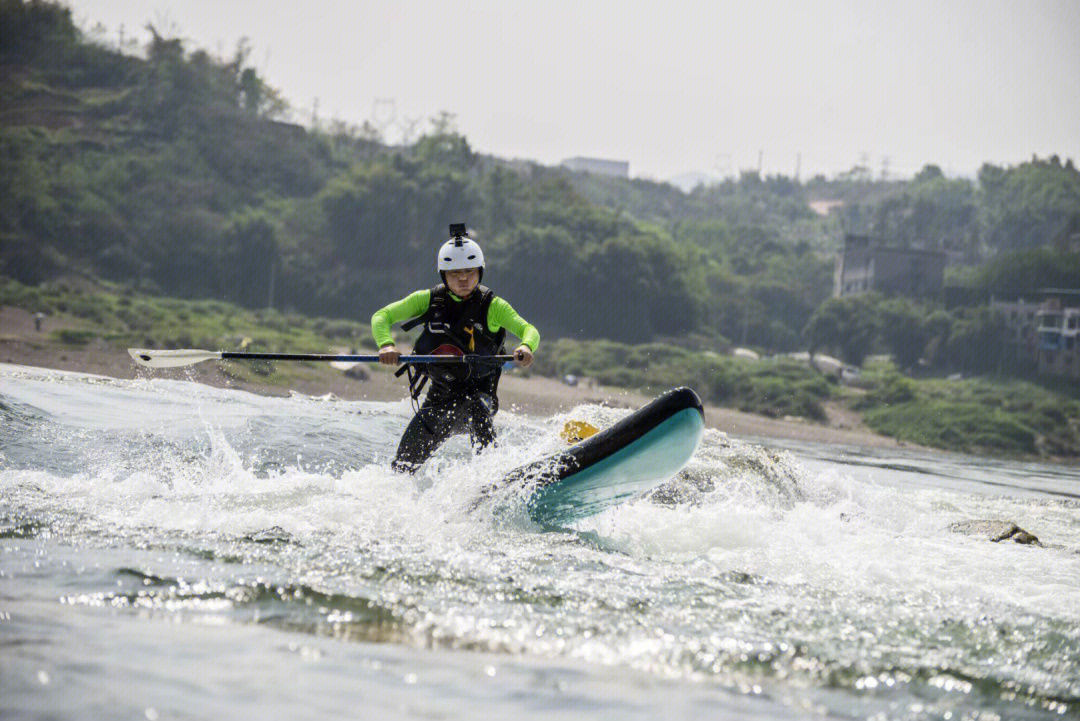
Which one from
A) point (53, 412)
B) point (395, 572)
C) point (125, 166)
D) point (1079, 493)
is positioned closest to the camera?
point (395, 572)

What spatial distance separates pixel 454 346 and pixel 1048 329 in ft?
162

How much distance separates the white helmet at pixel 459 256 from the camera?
22.9 feet

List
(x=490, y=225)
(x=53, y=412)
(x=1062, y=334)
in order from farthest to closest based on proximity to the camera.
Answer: (x=490, y=225)
(x=1062, y=334)
(x=53, y=412)

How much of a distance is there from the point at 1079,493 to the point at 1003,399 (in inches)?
1140

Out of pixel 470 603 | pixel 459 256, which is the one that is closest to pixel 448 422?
pixel 459 256

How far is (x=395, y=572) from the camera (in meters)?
5.16

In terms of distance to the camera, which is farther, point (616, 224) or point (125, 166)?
point (616, 224)

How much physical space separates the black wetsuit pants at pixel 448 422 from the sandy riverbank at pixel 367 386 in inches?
607

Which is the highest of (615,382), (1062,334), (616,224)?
(616,224)

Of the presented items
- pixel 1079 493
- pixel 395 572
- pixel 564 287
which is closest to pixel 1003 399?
pixel 564 287

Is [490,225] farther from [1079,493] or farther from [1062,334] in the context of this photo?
[1079,493]

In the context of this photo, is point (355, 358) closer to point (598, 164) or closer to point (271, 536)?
point (271, 536)

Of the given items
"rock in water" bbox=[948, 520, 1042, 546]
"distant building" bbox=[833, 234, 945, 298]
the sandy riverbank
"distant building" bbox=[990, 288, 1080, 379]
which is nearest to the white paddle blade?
"rock in water" bbox=[948, 520, 1042, 546]

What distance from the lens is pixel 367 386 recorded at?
2764cm
